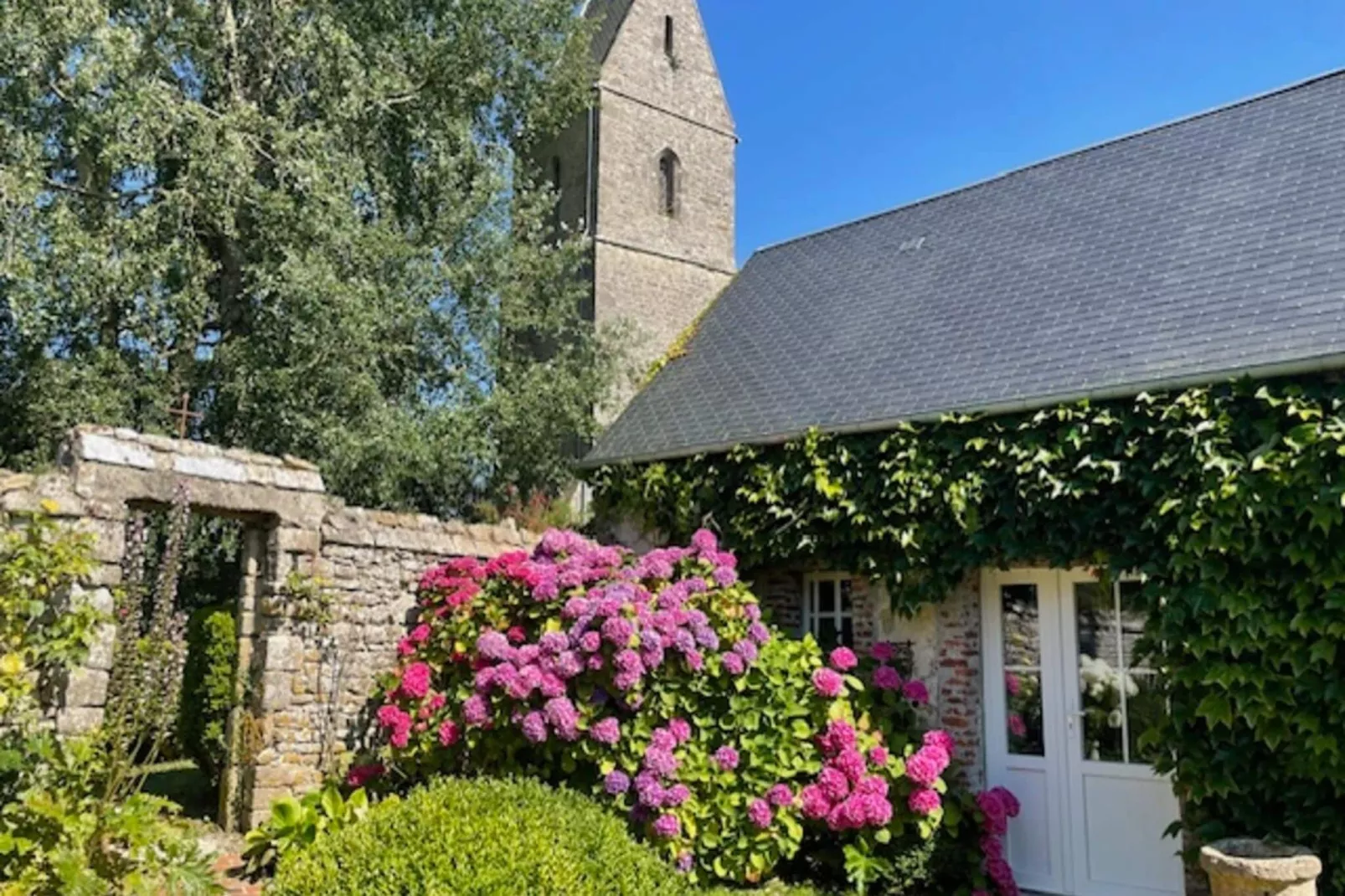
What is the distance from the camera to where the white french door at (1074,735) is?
6.44 metres

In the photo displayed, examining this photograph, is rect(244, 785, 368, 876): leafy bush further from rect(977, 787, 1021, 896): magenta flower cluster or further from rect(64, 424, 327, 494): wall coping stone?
rect(977, 787, 1021, 896): magenta flower cluster

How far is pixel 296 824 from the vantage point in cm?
599

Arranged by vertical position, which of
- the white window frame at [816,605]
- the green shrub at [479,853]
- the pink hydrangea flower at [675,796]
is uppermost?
the white window frame at [816,605]

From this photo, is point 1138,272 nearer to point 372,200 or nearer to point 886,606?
point 886,606

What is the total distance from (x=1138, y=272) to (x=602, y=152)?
11.1m

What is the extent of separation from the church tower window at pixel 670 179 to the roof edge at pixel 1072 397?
9.89 meters

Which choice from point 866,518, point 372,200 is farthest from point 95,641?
point 372,200

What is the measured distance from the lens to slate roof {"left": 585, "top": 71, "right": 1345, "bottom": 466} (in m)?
6.65

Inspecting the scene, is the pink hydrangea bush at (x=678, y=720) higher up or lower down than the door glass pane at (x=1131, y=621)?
lower down

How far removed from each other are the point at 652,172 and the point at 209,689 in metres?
12.6

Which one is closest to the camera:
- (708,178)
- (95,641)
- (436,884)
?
(436,884)

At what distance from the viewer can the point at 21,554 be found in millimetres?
5254

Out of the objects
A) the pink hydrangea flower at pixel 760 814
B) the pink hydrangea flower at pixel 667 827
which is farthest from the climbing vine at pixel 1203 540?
the pink hydrangea flower at pixel 667 827

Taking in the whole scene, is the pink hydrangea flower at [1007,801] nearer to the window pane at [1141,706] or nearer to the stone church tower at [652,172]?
the window pane at [1141,706]
